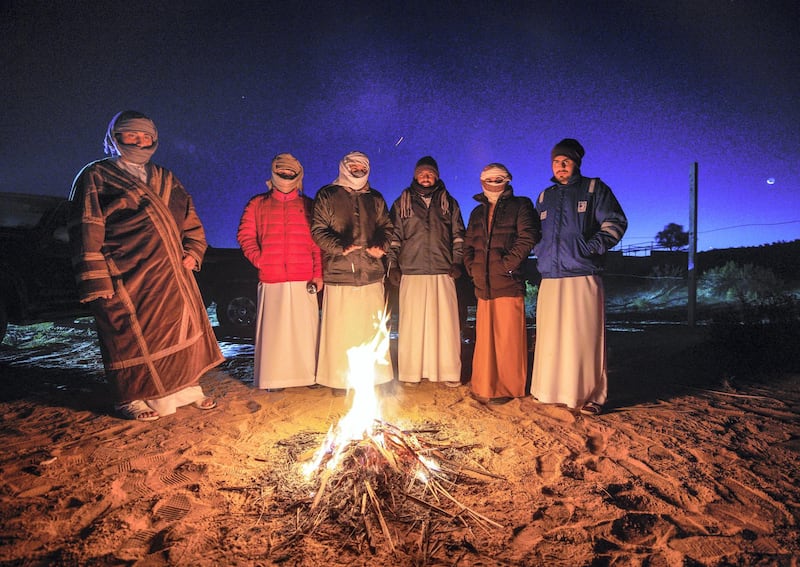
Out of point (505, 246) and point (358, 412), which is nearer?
point (358, 412)

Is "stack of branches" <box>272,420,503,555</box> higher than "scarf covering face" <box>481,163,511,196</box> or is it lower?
lower

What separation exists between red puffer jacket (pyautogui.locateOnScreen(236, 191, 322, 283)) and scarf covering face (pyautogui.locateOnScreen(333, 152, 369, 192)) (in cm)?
45

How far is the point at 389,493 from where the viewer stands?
2240 millimetres

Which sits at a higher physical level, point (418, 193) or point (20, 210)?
point (20, 210)

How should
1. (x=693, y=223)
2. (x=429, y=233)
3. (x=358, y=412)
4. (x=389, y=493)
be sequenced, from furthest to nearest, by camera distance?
(x=693, y=223) < (x=429, y=233) < (x=358, y=412) < (x=389, y=493)

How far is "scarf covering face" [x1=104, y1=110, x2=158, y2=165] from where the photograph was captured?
3.50 metres

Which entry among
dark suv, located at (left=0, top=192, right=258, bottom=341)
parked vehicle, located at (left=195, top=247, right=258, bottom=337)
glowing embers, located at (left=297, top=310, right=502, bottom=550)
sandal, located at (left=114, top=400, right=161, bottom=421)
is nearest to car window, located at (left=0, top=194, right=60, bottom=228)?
dark suv, located at (left=0, top=192, right=258, bottom=341)

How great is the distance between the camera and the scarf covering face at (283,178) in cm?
418

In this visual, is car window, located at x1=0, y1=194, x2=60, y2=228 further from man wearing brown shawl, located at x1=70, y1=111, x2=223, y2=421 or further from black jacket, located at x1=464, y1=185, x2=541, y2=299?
black jacket, located at x1=464, y1=185, x2=541, y2=299

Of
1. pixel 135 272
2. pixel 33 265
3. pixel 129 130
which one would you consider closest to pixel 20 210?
pixel 33 265

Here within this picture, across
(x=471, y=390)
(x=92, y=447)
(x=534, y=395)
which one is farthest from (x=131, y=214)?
(x=534, y=395)

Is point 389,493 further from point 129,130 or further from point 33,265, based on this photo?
point 33,265

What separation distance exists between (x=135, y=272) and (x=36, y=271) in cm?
409

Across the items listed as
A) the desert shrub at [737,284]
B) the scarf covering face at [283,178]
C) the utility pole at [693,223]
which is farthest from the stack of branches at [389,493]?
the desert shrub at [737,284]
